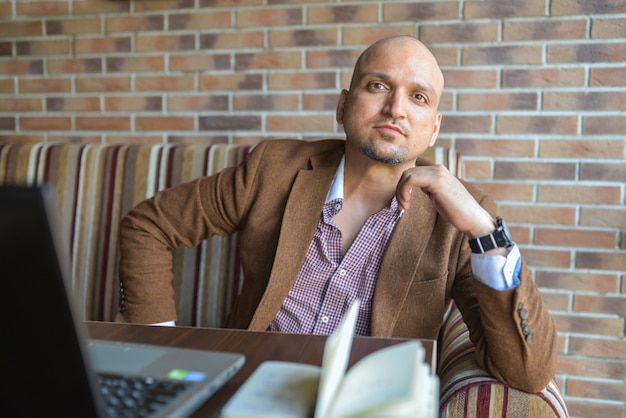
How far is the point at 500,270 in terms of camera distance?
102 cm

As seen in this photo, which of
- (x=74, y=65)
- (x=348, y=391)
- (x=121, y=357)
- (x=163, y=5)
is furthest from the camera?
(x=74, y=65)

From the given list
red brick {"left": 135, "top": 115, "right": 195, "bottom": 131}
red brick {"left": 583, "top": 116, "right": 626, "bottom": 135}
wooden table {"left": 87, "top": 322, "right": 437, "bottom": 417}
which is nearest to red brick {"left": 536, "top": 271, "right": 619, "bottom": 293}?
red brick {"left": 583, "top": 116, "right": 626, "bottom": 135}

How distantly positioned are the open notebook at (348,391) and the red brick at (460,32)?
4.78 ft

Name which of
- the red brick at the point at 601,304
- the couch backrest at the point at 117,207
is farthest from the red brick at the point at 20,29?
the red brick at the point at 601,304

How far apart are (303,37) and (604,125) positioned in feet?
3.37

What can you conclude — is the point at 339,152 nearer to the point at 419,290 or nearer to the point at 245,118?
the point at 419,290

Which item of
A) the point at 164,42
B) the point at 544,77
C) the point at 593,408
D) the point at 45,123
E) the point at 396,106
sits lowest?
the point at 593,408

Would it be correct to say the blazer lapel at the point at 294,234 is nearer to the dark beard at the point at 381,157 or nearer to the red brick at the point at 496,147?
the dark beard at the point at 381,157

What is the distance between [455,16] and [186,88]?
985 mm

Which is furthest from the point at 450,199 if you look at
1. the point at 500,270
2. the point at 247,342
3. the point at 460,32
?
the point at 460,32

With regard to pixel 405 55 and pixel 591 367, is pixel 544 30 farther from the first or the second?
pixel 591 367

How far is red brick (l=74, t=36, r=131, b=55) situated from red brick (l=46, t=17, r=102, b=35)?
0.03 meters

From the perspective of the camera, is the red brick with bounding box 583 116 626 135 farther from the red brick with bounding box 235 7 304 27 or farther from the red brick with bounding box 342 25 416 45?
the red brick with bounding box 235 7 304 27

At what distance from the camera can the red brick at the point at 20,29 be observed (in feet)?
7.12
